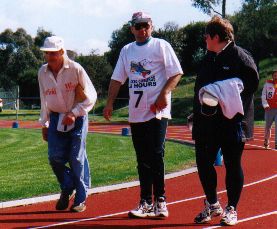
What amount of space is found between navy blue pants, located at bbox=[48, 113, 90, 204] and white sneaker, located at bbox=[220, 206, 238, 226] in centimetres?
173

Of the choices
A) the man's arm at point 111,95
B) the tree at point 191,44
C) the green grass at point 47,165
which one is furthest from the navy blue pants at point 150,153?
the tree at point 191,44

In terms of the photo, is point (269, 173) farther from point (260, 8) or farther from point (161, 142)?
point (260, 8)

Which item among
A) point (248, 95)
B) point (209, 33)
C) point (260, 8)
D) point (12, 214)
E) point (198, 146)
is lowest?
point (12, 214)

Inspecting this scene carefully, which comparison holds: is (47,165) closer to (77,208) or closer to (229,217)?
(77,208)

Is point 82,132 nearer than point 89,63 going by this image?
Yes

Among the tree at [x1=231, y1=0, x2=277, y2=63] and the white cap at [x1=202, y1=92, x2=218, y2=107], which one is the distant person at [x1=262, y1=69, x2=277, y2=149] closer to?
the white cap at [x1=202, y1=92, x2=218, y2=107]

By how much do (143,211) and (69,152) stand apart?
1053 mm

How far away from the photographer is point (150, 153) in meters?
6.82

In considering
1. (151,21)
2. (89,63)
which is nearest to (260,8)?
(89,63)

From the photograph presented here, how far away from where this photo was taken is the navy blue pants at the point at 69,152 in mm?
7094

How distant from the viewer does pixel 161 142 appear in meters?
6.81

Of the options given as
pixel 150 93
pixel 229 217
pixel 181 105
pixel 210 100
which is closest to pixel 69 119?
pixel 150 93

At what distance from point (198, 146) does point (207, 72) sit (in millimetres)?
740

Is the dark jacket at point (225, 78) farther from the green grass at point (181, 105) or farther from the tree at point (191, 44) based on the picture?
the tree at point (191, 44)
